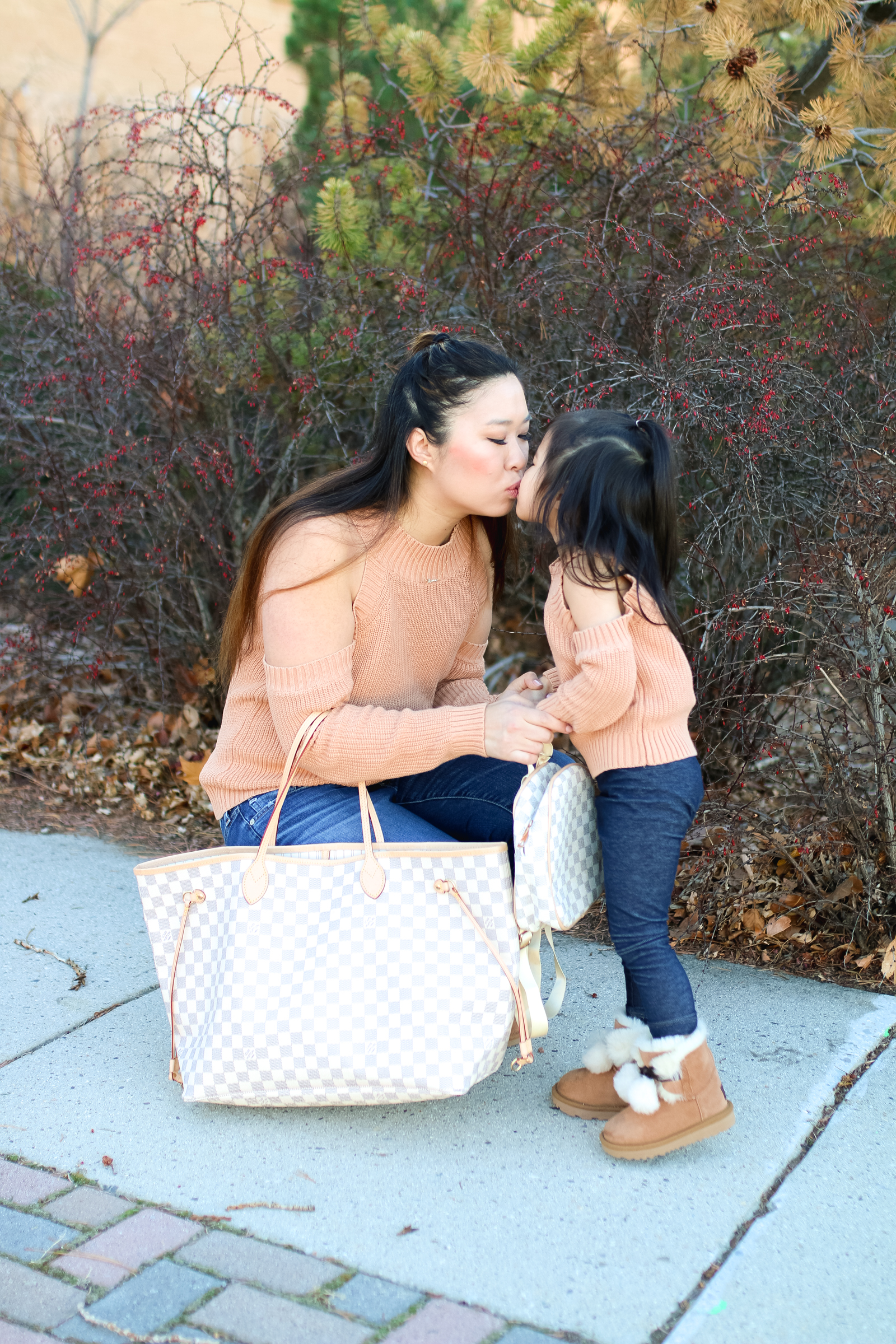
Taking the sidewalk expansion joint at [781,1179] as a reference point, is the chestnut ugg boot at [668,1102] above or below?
above

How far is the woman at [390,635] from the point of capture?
7.55 ft

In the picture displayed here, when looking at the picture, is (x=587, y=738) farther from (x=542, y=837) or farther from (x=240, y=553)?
(x=240, y=553)

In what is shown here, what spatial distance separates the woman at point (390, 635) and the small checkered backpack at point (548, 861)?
9 centimetres

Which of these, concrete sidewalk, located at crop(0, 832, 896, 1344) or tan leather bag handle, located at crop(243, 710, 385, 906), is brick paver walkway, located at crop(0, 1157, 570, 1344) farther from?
tan leather bag handle, located at crop(243, 710, 385, 906)

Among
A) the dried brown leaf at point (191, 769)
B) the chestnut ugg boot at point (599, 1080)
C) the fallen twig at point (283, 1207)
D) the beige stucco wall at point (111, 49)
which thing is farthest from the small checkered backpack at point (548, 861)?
the beige stucco wall at point (111, 49)

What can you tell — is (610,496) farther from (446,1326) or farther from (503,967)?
(446,1326)

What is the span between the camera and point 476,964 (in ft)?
6.82

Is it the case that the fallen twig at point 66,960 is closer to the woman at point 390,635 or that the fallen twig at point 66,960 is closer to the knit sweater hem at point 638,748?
the woman at point 390,635

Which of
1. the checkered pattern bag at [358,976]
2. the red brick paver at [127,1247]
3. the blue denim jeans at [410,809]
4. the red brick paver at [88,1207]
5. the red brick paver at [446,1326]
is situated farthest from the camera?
the blue denim jeans at [410,809]

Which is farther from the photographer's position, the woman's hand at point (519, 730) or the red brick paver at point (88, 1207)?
the woman's hand at point (519, 730)

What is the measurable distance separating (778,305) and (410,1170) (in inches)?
94.0

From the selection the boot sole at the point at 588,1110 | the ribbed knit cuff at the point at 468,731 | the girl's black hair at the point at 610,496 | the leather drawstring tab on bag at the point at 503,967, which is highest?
the girl's black hair at the point at 610,496

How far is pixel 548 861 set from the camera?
205 centimetres

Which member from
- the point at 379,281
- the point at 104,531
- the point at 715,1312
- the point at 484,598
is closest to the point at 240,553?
the point at 104,531
